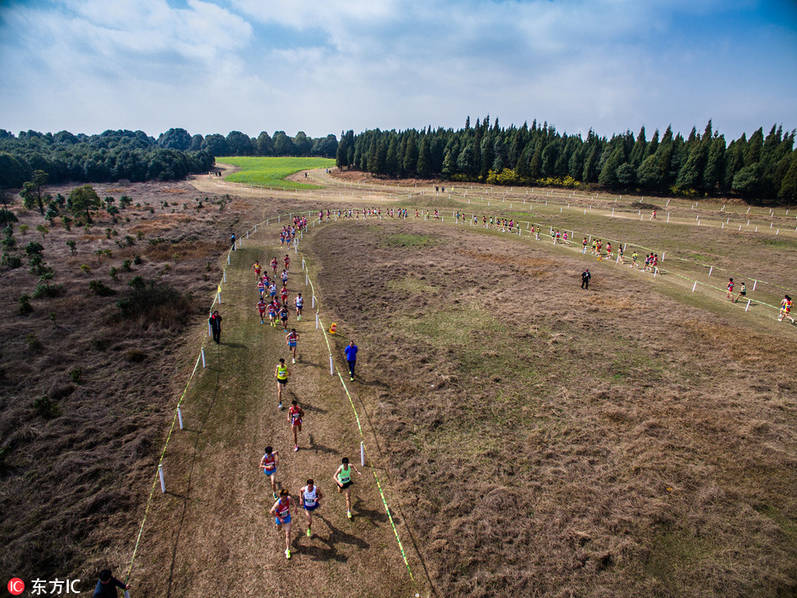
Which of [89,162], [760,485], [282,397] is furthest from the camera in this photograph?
[89,162]

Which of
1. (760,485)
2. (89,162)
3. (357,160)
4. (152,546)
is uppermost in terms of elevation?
(357,160)

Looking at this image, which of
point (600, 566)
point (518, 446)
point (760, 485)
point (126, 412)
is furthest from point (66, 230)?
point (760, 485)

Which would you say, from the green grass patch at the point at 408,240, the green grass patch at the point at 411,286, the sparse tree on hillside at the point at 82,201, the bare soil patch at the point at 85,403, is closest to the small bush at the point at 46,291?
the bare soil patch at the point at 85,403

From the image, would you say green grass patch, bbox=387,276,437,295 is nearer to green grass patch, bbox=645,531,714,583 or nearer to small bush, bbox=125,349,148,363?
small bush, bbox=125,349,148,363

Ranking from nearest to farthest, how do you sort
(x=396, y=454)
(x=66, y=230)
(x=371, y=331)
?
1. (x=396, y=454)
2. (x=371, y=331)
3. (x=66, y=230)

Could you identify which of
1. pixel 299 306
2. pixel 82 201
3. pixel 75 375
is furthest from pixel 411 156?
pixel 75 375

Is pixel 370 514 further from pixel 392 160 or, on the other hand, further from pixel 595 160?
pixel 392 160

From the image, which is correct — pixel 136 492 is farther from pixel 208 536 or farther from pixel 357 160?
pixel 357 160

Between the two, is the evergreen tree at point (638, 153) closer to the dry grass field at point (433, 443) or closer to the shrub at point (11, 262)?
the dry grass field at point (433, 443)
